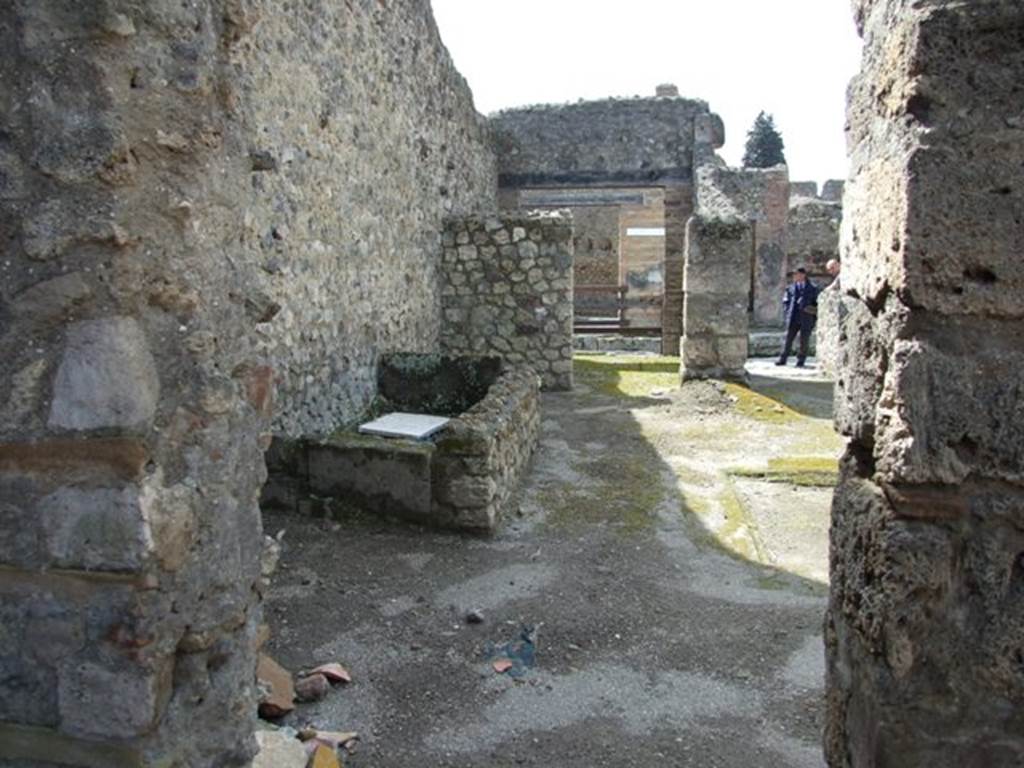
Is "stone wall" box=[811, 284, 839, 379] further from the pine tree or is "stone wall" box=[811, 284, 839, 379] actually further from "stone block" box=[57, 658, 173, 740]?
the pine tree

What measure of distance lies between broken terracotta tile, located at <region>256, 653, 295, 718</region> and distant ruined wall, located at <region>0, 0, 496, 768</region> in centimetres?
107

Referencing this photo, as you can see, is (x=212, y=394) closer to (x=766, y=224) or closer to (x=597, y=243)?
(x=766, y=224)

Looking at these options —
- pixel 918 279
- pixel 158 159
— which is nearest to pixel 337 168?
pixel 158 159

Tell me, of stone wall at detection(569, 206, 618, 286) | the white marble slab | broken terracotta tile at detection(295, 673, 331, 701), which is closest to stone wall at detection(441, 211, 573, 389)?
the white marble slab

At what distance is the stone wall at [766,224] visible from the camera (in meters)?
17.5

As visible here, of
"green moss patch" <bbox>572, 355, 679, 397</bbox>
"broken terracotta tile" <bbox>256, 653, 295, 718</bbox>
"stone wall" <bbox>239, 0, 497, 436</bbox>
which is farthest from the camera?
"green moss patch" <bbox>572, 355, 679, 397</bbox>

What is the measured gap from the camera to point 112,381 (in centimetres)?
182

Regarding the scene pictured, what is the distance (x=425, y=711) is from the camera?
3.37m

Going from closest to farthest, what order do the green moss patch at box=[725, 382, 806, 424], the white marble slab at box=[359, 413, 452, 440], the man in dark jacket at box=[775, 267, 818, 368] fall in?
1. the white marble slab at box=[359, 413, 452, 440]
2. the green moss patch at box=[725, 382, 806, 424]
3. the man in dark jacket at box=[775, 267, 818, 368]

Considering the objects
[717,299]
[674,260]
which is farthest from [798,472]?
[674,260]

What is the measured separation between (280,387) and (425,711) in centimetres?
293

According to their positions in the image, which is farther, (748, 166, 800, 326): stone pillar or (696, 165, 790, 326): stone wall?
(748, 166, 800, 326): stone pillar

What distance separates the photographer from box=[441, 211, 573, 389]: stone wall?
10930 mm

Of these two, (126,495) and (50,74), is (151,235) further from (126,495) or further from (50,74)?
(126,495)
